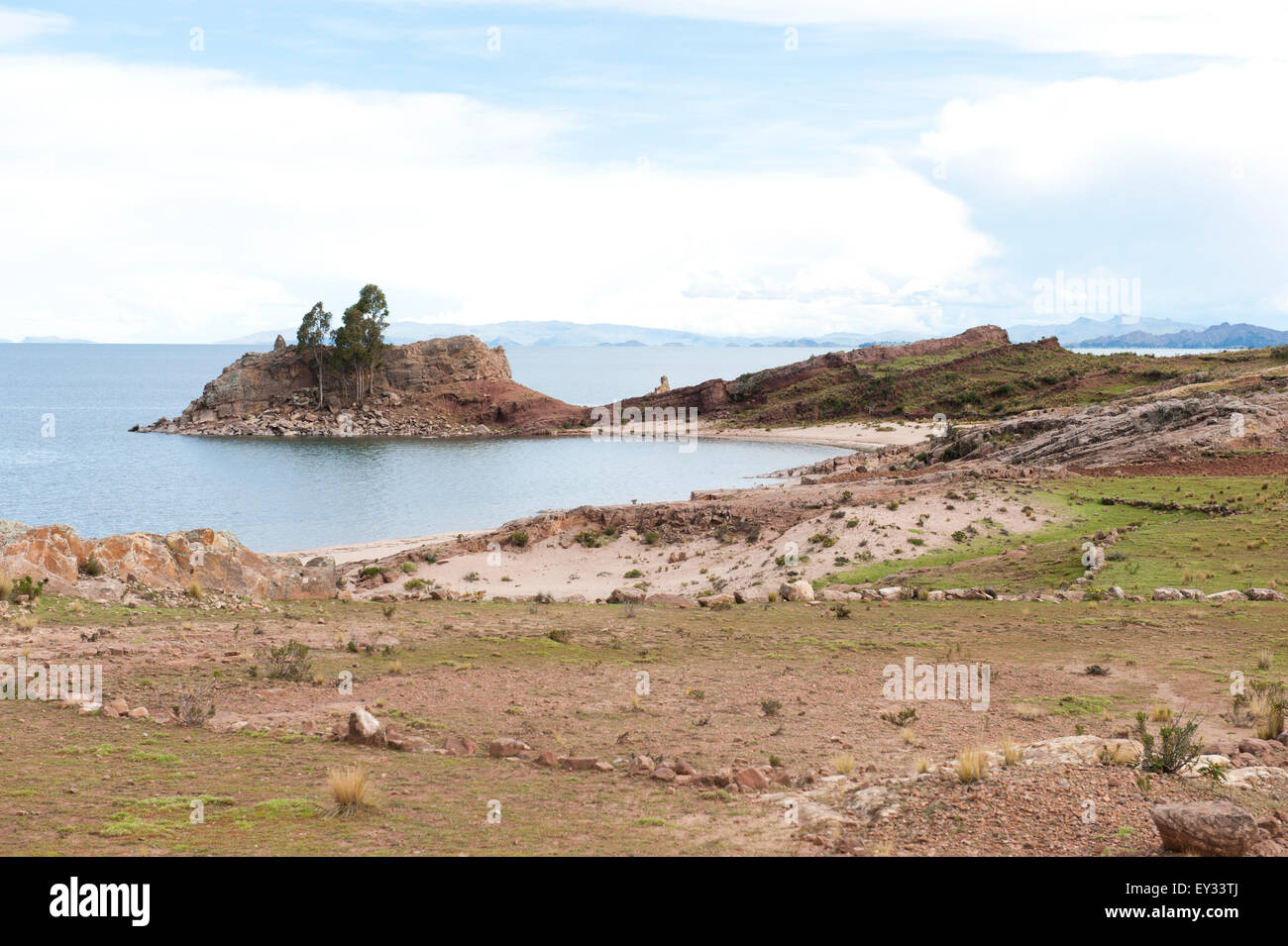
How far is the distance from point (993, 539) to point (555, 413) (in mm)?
85589

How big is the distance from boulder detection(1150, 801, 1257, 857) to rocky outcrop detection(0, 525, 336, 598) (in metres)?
23.4

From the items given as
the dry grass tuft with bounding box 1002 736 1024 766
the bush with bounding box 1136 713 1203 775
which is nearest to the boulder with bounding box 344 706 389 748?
the dry grass tuft with bounding box 1002 736 1024 766

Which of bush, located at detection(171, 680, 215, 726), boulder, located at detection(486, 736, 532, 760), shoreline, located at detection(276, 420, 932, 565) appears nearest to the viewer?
boulder, located at detection(486, 736, 532, 760)

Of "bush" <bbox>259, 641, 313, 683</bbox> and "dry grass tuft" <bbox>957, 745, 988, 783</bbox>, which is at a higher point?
"dry grass tuft" <bbox>957, 745, 988, 783</bbox>

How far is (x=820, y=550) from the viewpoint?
33031 millimetres

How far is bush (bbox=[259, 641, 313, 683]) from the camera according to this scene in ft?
54.9

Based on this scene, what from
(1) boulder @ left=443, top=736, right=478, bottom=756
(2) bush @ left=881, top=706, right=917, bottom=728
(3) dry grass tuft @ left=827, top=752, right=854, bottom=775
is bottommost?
(2) bush @ left=881, top=706, right=917, bottom=728

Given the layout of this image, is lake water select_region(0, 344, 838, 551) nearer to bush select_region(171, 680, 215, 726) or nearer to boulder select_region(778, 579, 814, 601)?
boulder select_region(778, 579, 814, 601)

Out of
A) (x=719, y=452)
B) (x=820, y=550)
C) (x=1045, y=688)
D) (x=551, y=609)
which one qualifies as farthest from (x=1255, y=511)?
(x=719, y=452)

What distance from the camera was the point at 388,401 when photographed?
112m

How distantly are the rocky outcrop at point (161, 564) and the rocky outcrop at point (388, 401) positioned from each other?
8126 centimetres

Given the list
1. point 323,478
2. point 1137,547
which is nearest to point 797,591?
point 1137,547

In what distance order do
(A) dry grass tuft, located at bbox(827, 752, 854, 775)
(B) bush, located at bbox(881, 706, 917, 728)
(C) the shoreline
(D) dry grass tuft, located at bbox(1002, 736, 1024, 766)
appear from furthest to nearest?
(C) the shoreline, (B) bush, located at bbox(881, 706, 917, 728), (A) dry grass tuft, located at bbox(827, 752, 854, 775), (D) dry grass tuft, located at bbox(1002, 736, 1024, 766)

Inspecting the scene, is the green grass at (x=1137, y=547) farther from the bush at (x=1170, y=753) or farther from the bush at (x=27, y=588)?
the bush at (x=27, y=588)
